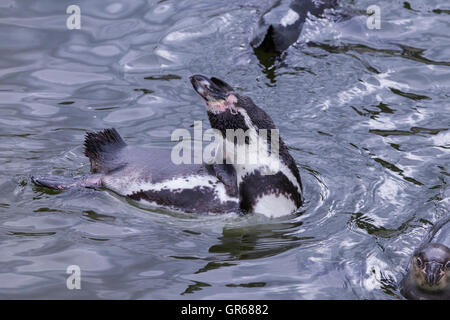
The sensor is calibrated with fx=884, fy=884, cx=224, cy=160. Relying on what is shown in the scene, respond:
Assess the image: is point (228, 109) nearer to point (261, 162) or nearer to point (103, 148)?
point (261, 162)

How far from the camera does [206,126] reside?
8391mm

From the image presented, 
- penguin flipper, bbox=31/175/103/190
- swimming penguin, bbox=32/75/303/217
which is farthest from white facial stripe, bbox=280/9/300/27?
penguin flipper, bbox=31/175/103/190

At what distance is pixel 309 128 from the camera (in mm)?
8258

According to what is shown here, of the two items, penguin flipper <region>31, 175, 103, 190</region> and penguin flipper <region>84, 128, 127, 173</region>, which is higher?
penguin flipper <region>84, 128, 127, 173</region>

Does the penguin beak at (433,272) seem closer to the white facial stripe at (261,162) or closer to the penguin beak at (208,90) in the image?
the white facial stripe at (261,162)

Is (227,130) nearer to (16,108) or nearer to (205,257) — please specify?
(205,257)

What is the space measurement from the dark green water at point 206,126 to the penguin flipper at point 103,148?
246mm

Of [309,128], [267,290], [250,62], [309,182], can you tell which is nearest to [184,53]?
[250,62]

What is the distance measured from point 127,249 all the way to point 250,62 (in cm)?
381

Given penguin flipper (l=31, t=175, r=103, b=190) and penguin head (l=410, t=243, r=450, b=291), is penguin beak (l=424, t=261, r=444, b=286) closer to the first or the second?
penguin head (l=410, t=243, r=450, b=291)

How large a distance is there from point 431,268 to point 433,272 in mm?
28

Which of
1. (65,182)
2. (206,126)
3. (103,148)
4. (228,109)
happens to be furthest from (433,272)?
(206,126)

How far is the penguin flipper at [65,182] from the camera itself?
719cm

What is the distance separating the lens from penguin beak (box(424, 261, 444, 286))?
5555mm
